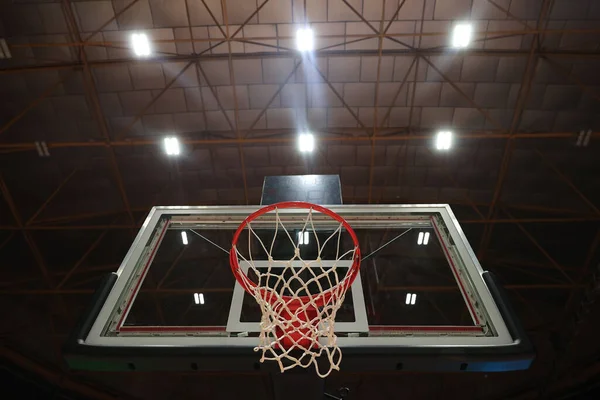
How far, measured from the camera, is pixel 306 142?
827cm

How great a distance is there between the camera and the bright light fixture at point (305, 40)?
24.4 feet

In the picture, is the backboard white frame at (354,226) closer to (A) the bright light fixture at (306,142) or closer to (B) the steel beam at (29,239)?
(A) the bright light fixture at (306,142)

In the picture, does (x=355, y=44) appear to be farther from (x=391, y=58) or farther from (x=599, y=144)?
(x=599, y=144)

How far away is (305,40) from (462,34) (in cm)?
296

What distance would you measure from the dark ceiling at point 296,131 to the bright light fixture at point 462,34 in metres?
0.23

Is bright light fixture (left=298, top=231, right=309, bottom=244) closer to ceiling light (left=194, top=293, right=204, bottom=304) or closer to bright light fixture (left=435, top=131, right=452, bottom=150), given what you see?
ceiling light (left=194, top=293, right=204, bottom=304)

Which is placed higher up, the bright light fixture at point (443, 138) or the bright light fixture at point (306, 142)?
the bright light fixture at point (306, 142)

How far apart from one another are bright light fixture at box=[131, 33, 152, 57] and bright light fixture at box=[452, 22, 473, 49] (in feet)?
19.0

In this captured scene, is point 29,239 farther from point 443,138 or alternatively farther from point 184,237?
point 443,138

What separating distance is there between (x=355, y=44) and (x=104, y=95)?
5398mm

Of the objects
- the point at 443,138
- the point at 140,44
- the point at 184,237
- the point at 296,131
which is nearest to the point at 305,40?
the point at 296,131

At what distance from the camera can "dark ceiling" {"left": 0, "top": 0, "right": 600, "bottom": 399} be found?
6.54 metres

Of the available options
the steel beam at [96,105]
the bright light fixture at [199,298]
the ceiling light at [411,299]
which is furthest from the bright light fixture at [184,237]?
the ceiling light at [411,299]

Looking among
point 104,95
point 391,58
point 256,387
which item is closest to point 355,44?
point 391,58
